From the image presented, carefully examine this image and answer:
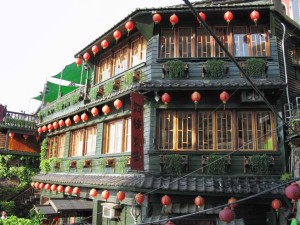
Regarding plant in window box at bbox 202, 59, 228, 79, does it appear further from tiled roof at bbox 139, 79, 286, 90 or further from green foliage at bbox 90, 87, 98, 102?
green foliage at bbox 90, 87, 98, 102

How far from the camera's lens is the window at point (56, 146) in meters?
20.1

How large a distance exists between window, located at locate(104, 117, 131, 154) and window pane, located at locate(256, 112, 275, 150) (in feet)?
18.7

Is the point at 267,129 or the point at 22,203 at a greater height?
the point at 267,129

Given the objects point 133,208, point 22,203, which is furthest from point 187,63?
point 22,203

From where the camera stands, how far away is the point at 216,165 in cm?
1196

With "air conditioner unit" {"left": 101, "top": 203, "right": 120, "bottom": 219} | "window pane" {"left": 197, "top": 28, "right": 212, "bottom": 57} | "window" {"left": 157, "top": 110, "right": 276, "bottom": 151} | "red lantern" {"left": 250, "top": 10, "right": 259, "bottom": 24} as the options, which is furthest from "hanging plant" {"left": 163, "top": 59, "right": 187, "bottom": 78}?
"air conditioner unit" {"left": 101, "top": 203, "right": 120, "bottom": 219}

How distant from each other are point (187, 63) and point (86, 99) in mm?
7123

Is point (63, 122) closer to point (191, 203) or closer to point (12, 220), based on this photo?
point (12, 220)

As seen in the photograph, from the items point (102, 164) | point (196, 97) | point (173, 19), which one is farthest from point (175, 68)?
point (102, 164)

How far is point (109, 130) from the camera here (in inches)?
618

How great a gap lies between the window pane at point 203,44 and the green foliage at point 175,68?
1.04m

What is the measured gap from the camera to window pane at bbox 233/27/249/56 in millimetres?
13289

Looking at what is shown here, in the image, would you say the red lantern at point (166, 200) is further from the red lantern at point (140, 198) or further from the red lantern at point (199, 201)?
the red lantern at point (199, 201)

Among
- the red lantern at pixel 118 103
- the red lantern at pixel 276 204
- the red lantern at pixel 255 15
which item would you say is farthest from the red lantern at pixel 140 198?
the red lantern at pixel 255 15
